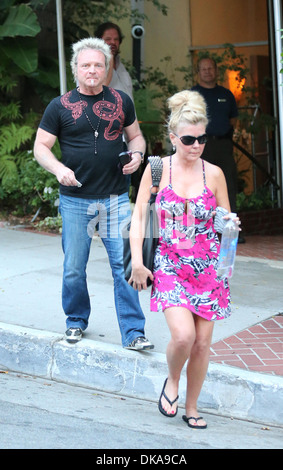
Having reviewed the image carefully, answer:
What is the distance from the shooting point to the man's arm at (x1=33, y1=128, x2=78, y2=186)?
4.93 meters

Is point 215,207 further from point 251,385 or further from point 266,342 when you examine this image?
point 266,342

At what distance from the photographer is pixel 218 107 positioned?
904 cm

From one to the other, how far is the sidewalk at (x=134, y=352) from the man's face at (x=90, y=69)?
1.73 metres

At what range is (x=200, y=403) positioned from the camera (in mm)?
4902

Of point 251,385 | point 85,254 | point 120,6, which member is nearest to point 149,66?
point 120,6

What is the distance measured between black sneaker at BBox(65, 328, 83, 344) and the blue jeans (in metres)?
0.34

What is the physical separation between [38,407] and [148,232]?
125 cm

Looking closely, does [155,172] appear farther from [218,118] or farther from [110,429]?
[218,118]

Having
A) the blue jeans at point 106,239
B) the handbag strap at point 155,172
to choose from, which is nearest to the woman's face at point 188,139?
the handbag strap at point 155,172

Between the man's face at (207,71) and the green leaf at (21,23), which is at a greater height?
the green leaf at (21,23)

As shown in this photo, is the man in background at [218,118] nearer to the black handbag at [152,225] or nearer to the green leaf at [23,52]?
the green leaf at [23,52]

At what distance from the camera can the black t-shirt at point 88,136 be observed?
16.8 ft

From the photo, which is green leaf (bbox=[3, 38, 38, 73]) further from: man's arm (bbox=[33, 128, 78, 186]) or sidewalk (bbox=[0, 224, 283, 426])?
man's arm (bbox=[33, 128, 78, 186])

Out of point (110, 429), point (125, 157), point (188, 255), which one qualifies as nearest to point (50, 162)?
point (125, 157)
